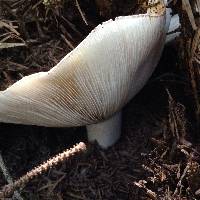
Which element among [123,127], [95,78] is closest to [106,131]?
[123,127]

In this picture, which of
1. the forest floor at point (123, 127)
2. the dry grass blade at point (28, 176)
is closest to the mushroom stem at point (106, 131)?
the forest floor at point (123, 127)

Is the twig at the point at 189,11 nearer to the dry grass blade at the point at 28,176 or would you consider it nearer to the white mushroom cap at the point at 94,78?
the white mushroom cap at the point at 94,78

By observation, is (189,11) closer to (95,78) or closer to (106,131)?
(95,78)

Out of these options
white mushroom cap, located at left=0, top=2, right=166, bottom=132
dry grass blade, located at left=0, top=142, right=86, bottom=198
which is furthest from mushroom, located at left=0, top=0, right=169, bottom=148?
dry grass blade, located at left=0, top=142, right=86, bottom=198

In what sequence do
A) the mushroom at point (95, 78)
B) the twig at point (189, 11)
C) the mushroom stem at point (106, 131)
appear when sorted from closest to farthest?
the mushroom at point (95, 78) < the twig at point (189, 11) < the mushroom stem at point (106, 131)

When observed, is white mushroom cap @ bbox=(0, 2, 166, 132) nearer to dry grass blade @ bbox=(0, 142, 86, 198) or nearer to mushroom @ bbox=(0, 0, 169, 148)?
mushroom @ bbox=(0, 0, 169, 148)
